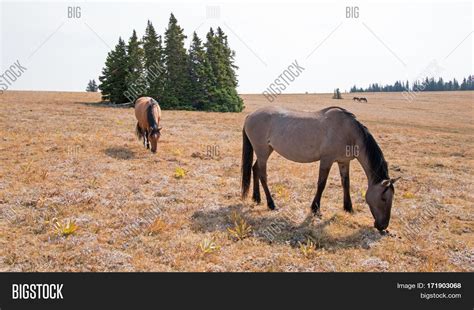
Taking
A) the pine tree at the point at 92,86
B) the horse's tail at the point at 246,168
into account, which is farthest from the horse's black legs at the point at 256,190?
the pine tree at the point at 92,86

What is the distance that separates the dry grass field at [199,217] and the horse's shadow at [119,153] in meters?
0.09

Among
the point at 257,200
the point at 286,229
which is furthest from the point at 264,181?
the point at 286,229

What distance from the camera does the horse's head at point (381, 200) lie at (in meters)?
7.82

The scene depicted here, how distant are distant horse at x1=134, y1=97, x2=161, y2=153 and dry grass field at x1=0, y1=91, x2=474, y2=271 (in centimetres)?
77

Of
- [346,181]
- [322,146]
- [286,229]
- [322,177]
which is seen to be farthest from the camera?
[346,181]

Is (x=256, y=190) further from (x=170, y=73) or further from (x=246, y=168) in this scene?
(x=170, y=73)

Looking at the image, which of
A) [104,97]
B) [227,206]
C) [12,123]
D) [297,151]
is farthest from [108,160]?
[104,97]

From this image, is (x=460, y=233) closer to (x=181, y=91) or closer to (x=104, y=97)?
(x=181, y=91)

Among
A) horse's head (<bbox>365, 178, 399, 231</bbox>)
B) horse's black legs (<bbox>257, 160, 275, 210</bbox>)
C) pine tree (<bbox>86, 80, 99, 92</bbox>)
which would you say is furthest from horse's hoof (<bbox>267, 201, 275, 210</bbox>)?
pine tree (<bbox>86, 80, 99, 92</bbox>)

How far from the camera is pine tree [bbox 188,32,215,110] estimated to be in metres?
42.1

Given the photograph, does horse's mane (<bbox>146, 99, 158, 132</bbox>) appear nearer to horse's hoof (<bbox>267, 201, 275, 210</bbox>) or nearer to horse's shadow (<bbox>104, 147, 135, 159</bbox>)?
horse's shadow (<bbox>104, 147, 135, 159</bbox>)

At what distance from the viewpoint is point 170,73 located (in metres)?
41.8

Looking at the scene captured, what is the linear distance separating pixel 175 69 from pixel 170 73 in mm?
840
